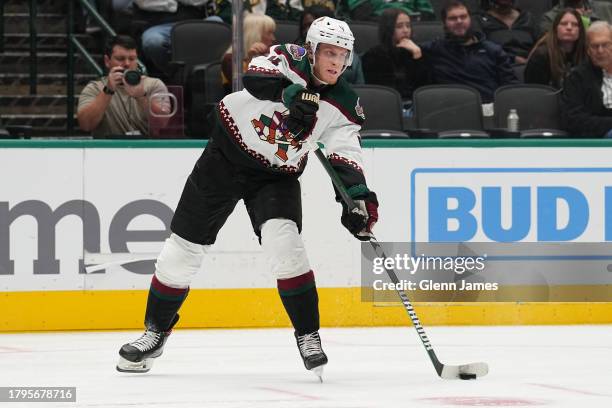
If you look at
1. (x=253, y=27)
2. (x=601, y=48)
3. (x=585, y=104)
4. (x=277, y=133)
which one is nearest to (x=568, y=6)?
(x=601, y=48)

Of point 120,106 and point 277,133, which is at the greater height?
point 120,106

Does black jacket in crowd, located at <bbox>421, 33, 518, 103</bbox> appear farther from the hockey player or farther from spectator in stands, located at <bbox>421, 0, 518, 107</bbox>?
the hockey player

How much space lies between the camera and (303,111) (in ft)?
16.2

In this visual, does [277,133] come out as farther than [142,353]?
No

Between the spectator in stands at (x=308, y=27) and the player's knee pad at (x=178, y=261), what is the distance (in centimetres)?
277

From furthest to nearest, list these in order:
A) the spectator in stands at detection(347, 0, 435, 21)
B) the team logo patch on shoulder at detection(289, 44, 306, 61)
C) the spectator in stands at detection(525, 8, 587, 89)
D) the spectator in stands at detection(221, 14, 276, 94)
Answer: the spectator in stands at detection(347, 0, 435, 21), the spectator in stands at detection(525, 8, 587, 89), the spectator in stands at detection(221, 14, 276, 94), the team logo patch on shoulder at detection(289, 44, 306, 61)

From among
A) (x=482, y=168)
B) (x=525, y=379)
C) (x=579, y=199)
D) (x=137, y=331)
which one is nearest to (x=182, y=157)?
(x=137, y=331)

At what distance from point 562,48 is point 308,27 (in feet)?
4.74

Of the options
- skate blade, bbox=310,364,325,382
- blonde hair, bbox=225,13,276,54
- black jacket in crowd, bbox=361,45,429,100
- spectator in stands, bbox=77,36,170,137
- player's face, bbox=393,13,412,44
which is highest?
player's face, bbox=393,13,412,44

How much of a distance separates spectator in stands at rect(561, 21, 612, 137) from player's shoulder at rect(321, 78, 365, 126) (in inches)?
110

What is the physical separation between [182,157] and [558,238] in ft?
6.34

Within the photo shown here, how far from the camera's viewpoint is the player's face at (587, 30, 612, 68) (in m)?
7.95

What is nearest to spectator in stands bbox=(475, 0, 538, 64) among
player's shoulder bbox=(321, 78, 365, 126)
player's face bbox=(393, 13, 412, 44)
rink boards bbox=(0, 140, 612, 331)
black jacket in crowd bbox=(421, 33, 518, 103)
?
black jacket in crowd bbox=(421, 33, 518, 103)

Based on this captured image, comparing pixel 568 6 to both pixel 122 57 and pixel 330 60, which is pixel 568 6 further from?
pixel 330 60
